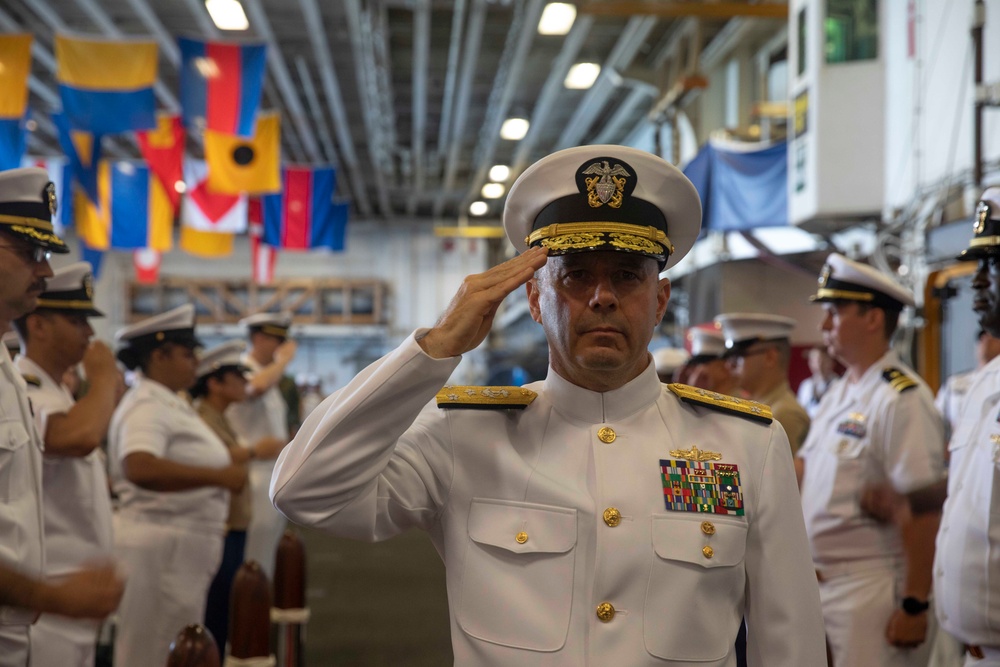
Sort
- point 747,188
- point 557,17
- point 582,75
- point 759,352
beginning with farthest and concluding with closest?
point 582,75
point 747,188
point 557,17
point 759,352

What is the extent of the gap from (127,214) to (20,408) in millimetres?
11395

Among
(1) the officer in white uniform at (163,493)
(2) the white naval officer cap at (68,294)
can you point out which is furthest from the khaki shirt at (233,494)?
(2) the white naval officer cap at (68,294)

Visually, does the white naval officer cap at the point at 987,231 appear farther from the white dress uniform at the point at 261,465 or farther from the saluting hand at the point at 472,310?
the white dress uniform at the point at 261,465

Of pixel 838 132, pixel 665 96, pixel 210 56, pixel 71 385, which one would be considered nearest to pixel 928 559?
pixel 71 385

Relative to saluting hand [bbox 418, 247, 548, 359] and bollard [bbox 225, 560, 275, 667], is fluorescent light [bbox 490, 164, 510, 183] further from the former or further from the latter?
saluting hand [bbox 418, 247, 548, 359]

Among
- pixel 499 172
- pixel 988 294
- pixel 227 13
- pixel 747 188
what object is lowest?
pixel 988 294

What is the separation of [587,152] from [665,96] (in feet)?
34.2

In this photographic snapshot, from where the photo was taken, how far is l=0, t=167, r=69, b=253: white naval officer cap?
2.38 m

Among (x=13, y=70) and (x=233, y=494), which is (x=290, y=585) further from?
(x=13, y=70)

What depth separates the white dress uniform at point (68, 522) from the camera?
9.23ft

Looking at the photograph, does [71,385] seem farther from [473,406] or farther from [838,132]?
[838,132]

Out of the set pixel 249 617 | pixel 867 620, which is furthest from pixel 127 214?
pixel 867 620

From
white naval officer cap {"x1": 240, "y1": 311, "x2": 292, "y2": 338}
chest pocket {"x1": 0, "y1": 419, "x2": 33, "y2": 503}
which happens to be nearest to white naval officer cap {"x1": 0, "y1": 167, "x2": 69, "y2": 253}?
chest pocket {"x1": 0, "y1": 419, "x2": 33, "y2": 503}

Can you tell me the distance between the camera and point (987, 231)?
2.70 meters
